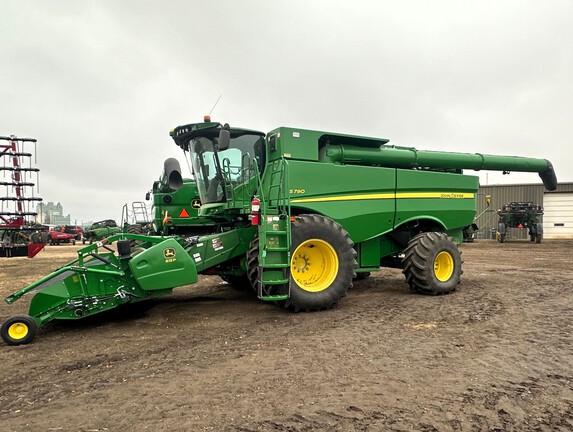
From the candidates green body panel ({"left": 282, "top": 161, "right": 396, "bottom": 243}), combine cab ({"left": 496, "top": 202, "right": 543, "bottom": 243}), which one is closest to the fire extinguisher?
green body panel ({"left": 282, "top": 161, "right": 396, "bottom": 243})

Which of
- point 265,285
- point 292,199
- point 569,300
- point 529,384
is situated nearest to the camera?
point 529,384

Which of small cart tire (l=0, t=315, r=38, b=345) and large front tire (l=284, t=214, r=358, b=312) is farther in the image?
large front tire (l=284, t=214, r=358, b=312)

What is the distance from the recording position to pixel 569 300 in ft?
20.5

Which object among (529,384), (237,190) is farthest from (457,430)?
(237,190)

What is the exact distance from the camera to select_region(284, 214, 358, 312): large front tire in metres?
5.45

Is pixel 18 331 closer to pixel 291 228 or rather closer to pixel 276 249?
pixel 276 249

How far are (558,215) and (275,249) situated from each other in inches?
1186

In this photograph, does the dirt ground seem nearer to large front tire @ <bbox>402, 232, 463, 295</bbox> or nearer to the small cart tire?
the small cart tire

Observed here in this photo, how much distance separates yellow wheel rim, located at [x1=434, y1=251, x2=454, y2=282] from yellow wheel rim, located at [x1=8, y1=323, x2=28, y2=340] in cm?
604

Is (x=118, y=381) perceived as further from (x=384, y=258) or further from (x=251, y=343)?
(x=384, y=258)

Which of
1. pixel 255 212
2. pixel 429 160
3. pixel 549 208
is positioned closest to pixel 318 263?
pixel 255 212

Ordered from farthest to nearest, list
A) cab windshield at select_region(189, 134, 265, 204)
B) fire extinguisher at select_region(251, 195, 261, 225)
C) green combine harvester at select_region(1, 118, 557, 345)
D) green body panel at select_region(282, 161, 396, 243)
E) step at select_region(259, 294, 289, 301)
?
cab windshield at select_region(189, 134, 265, 204), green body panel at select_region(282, 161, 396, 243), fire extinguisher at select_region(251, 195, 261, 225), step at select_region(259, 294, 289, 301), green combine harvester at select_region(1, 118, 557, 345)

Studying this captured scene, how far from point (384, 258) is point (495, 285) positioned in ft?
7.50

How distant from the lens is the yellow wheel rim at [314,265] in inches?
223
